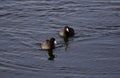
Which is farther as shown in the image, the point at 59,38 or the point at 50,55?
the point at 59,38

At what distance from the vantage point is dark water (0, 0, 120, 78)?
764 inches

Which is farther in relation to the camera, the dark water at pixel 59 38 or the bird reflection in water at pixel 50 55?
the bird reflection in water at pixel 50 55

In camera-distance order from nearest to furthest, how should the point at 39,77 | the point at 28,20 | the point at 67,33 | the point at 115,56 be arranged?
the point at 39,77 → the point at 115,56 → the point at 67,33 → the point at 28,20

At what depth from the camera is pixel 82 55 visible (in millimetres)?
20781

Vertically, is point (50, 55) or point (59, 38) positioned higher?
point (59, 38)

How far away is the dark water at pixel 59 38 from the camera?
19406mm

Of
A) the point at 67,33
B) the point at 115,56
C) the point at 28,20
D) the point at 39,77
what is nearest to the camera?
the point at 39,77

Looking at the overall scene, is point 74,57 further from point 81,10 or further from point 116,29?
point 81,10

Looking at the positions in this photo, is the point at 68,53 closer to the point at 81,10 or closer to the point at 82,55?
the point at 82,55

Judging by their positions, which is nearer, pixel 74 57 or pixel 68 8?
pixel 74 57

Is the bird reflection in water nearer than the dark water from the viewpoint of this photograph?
No

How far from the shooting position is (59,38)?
23.4 m

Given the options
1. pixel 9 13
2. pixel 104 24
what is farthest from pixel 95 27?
pixel 9 13

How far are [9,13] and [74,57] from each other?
234 inches
